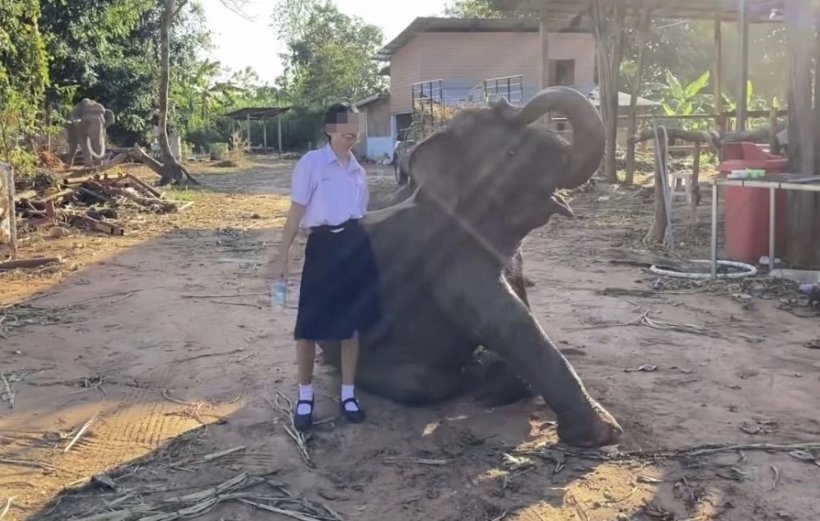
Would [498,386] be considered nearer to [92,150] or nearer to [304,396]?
[304,396]

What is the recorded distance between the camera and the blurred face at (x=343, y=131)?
187 inches

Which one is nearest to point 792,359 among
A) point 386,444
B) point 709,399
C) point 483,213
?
point 709,399

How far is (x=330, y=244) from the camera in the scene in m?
4.79

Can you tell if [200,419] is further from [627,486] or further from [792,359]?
[792,359]

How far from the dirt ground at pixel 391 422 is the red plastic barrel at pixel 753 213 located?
1.29 metres

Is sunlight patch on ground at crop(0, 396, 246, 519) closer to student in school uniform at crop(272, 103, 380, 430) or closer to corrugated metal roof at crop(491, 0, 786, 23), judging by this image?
student in school uniform at crop(272, 103, 380, 430)

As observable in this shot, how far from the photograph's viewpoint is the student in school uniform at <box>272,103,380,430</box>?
4.74 metres

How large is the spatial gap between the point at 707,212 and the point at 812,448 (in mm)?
10199

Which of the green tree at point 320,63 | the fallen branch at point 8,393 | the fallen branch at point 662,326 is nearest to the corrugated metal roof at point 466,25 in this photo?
the green tree at point 320,63

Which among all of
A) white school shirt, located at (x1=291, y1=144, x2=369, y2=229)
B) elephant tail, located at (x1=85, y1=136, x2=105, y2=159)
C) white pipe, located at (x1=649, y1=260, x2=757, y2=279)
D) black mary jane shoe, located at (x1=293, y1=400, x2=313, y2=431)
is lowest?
black mary jane shoe, located at (x1=293, y1=400, x2=313, y2=431)

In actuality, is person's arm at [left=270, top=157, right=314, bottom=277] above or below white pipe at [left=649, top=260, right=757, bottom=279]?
above

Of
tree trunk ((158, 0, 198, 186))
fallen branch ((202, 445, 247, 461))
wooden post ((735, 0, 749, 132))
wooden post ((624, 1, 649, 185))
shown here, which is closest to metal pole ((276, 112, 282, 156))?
tree trunk ((158, 0, 198, 186))

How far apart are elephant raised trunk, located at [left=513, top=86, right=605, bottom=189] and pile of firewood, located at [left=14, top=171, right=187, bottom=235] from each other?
32.5 ft

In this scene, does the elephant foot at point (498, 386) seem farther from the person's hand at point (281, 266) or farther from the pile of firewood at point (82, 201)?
the pile of firewood at point (82, 201)
